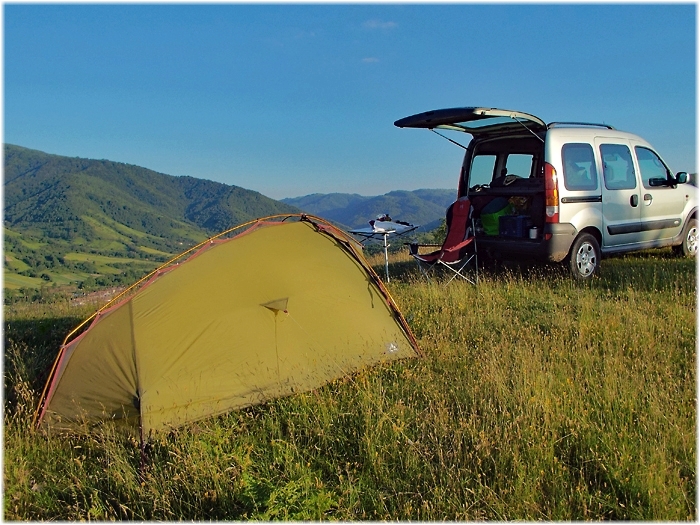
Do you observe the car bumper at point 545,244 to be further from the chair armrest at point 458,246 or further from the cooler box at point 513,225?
the chair armrest at point 458,246

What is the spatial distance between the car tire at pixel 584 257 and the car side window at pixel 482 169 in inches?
71.0

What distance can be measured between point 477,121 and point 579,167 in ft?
5.06

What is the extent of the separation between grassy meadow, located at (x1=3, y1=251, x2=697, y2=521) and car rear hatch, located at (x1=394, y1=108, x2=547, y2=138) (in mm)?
3107

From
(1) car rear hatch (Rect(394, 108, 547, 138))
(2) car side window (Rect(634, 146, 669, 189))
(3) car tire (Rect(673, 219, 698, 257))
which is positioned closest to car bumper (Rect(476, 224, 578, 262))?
(1) car rear hatch (Rect(394, 108, 547, 138))

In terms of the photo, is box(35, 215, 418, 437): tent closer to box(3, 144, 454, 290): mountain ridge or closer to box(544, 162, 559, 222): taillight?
box(544, 162, 559, 222): taillight

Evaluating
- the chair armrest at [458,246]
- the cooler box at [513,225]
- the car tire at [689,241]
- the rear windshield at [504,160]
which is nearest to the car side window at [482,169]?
the rear windshield at [504,160]

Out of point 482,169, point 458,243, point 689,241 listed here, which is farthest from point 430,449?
point 689,241

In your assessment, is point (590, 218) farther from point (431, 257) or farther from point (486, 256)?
point (431, 257)

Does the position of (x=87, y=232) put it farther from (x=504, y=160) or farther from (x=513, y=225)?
(x=513, y=225)

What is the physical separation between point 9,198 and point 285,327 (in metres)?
226

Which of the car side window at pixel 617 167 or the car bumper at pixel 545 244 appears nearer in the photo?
the car bumper at pixel 545 244

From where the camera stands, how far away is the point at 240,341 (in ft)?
13.7

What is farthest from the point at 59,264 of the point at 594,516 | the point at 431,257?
the point at 594,516

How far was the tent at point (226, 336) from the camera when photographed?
3.88 m
